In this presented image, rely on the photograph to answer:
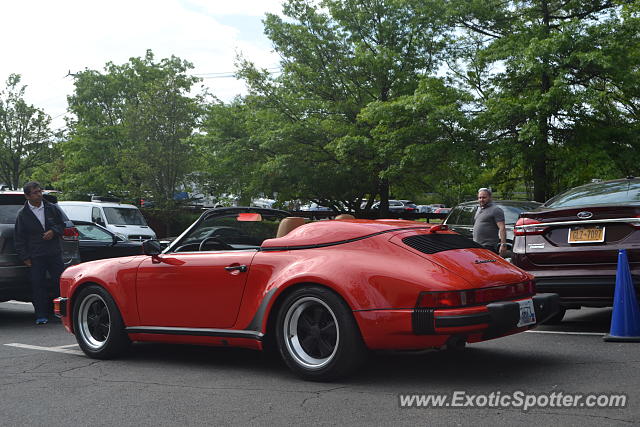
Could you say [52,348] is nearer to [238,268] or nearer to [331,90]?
[238,268]

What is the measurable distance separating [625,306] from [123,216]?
18543mm

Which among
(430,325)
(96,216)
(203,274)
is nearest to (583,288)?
(430,325)

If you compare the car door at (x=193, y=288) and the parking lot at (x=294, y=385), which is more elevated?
the car door at (x=193, y=288)

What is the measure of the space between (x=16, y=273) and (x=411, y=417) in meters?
6.37

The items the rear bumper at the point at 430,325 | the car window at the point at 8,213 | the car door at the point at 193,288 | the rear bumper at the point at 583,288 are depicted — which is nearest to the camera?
the rear bumper at the point at 430,325

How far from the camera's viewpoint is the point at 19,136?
4534 centimetres

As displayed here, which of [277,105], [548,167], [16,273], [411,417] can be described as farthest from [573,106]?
[411,417]

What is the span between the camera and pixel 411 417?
4.11 m

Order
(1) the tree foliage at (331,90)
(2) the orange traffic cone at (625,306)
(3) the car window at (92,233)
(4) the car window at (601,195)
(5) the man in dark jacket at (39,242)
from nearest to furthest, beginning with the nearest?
(2) the orange traffic cone at (625,306)
(4) the car window at (601,195)
(5) the man in dark jacket at (39,242)
(3) the car window at (92,233)
(1) the tree foliage at (331,90)

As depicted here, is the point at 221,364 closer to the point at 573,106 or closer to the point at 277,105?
the point at 573,106

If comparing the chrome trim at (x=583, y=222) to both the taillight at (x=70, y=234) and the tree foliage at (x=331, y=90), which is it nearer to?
the taillight at (x=70, y=234)

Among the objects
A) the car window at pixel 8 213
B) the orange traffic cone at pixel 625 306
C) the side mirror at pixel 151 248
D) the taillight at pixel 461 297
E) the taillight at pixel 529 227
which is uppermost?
the car window at pixel 8 213

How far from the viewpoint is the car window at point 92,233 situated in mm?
14584

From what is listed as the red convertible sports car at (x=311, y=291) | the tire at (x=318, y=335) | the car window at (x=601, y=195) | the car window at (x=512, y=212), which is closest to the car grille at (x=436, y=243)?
the red convertible sports car at (x=311, y=291)
